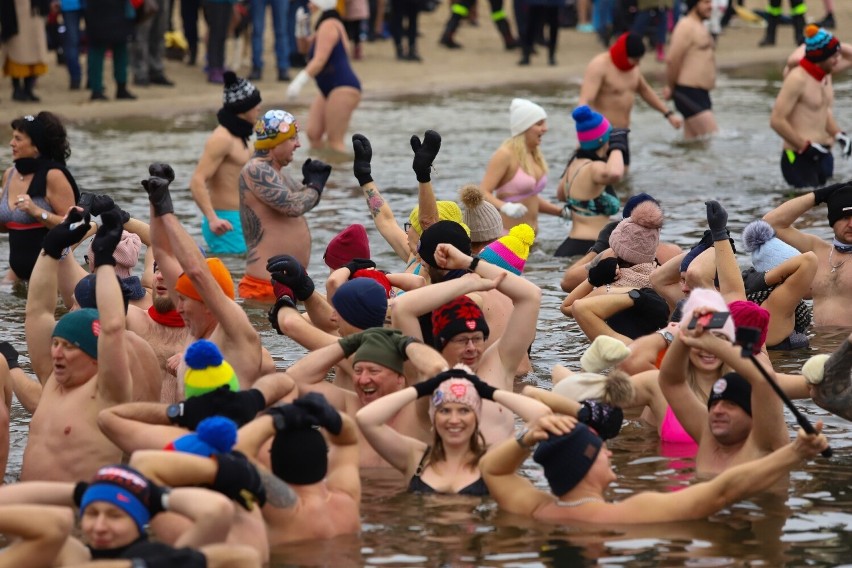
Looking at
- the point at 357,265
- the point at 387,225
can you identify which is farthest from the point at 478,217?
the point at 357,265

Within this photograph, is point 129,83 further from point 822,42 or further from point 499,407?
point 499,407

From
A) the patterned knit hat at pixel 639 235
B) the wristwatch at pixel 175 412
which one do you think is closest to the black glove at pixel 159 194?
the wristwatch at pixel 175 412

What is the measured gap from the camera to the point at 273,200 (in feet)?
36.5

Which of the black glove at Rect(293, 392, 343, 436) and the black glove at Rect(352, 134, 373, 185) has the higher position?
the black glove at Rect(352, 134, 373, 185)

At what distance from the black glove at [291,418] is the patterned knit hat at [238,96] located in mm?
6191

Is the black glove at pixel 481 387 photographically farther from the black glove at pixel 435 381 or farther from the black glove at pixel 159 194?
the black glove at pixel 159 194

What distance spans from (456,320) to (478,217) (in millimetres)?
1908

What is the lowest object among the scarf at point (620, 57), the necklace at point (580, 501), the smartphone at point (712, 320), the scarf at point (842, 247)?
the necklace at point (580, 501)

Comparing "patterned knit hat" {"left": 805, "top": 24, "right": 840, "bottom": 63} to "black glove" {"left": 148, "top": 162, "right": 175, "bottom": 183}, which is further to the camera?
"patterned knit hat" {"left": 805, "top": 24, "right": 840, "bottom": 63}

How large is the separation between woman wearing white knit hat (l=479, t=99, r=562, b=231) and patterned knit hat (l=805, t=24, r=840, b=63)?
3.47 metres

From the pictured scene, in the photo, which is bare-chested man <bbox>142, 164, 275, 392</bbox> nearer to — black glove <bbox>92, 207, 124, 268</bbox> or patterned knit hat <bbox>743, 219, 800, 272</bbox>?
black glove <bbox>92, 207, 124, 268</bbox>

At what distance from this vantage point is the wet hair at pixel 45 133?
10.9 metres

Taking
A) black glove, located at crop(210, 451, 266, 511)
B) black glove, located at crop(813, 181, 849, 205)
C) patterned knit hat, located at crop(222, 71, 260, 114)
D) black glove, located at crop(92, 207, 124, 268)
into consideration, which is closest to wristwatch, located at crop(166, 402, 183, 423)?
black glove, located at crop(210, 451, 266, 511)

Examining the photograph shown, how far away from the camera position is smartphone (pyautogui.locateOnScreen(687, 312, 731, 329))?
6.76 meters
